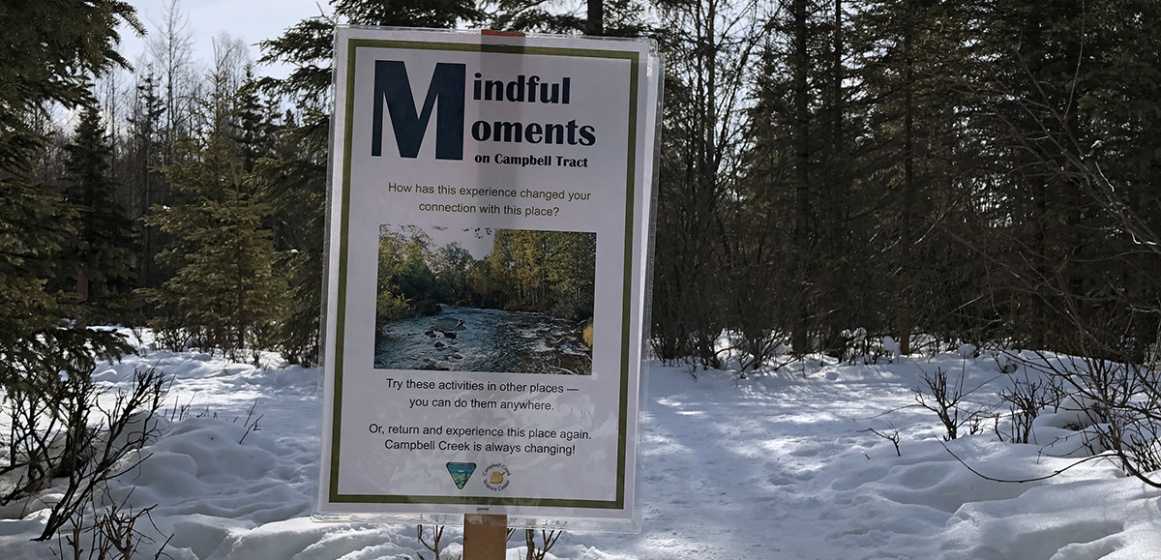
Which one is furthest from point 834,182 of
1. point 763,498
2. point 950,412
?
point 763,498

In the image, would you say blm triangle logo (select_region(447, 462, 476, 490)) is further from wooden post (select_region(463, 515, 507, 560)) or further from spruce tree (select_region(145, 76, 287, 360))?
spruce tree (select_region(145, 76, 287, 360))

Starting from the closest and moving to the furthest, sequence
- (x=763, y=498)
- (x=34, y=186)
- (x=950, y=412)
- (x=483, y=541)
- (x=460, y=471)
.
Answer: (x=460, y=471) → (x=483, y=541) → (x=34, y=186) → (x=763, y=498) → (x=950, y=412)

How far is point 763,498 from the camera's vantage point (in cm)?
500

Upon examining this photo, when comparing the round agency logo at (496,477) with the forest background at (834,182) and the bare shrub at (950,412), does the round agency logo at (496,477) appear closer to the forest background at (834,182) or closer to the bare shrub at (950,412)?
the bare shrub at (950,412)

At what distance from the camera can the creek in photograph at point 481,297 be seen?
204 cm

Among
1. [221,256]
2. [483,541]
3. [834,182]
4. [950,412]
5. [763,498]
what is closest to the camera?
[483,541]

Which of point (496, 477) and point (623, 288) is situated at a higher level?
point (623, 288)

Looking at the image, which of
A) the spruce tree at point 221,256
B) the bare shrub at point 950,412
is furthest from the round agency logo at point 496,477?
the spruce tree at point 221,256

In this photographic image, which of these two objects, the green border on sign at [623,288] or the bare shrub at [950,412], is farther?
the bare shrub at [950,412]

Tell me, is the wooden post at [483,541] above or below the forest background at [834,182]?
below

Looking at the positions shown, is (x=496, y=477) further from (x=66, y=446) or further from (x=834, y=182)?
(x=834, y=182)

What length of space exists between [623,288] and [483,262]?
1.10 feet

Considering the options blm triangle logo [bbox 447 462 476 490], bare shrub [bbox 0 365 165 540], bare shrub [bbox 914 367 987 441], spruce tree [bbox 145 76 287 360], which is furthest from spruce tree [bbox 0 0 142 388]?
spruce tree [bbox 145 76 287 360]

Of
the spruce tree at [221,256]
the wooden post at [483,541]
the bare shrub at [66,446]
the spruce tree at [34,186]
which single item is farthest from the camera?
the spruce tree at [221,256]
